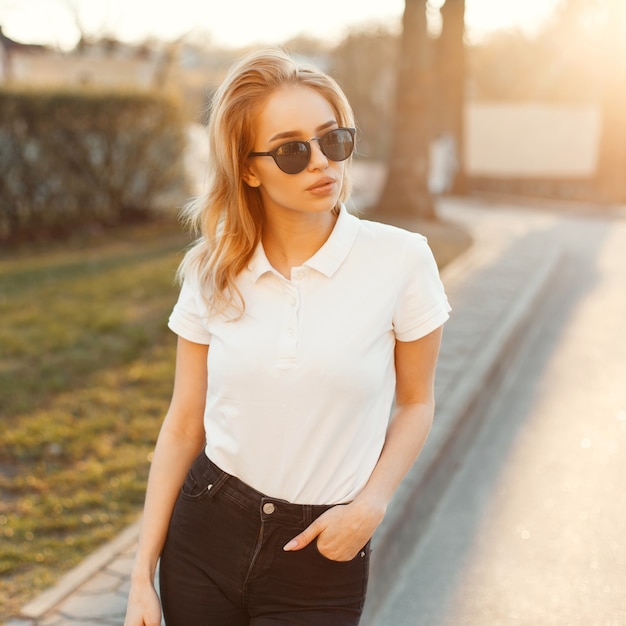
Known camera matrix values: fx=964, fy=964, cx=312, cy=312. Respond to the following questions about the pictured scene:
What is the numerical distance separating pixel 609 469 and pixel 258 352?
4.06m

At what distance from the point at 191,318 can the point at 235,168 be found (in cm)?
40

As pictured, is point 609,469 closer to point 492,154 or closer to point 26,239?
point 26,239

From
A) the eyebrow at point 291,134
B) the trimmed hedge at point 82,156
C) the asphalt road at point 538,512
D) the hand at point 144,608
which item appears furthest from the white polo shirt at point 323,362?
the trimmed hedge at point 82,156

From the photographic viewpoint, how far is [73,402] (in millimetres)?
6660

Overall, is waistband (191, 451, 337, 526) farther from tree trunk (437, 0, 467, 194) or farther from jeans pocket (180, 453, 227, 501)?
tree trunk (437, 0, 467, 194)

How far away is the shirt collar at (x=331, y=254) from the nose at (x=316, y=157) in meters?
0.15

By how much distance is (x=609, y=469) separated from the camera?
5773 millimetres

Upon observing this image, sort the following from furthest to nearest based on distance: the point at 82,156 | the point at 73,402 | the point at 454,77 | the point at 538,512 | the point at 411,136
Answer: the point at 454,77
the point at 411,136
the point at 82,156
the point at 73,402
the point at 538,512

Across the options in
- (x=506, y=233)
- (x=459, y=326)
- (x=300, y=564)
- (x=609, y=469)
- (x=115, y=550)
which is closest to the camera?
(x=300, y=564)

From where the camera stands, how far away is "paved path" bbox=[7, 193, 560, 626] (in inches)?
153

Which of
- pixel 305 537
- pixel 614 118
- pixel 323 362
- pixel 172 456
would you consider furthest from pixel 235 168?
pixel 614 118

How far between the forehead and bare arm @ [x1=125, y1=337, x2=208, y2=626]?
1.96 feet

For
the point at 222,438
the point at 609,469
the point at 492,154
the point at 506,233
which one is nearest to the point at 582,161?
the point at 492,154

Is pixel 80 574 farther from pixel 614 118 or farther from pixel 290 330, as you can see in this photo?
pixel 614 118
